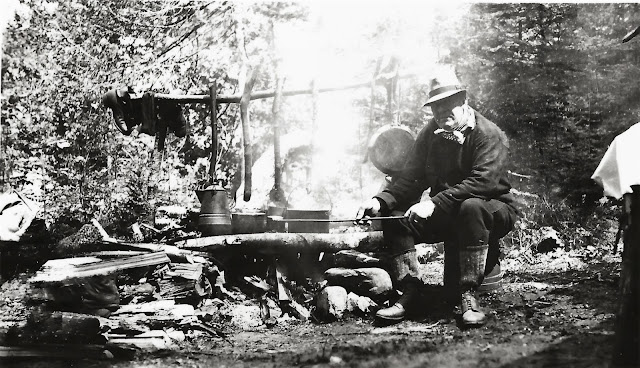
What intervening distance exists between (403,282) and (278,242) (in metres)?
1.13

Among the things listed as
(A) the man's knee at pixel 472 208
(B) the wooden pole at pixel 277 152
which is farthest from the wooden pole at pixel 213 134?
(A) the man's knee at pixel 472 208

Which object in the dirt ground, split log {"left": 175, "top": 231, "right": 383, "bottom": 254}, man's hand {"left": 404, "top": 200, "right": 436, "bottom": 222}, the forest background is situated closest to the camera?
the dirt ground

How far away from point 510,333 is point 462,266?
0.48 meters

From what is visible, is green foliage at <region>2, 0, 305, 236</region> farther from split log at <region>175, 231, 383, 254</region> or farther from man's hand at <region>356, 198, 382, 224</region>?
man's hand at <region>356, 198, 382, 224</region>

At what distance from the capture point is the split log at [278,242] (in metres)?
3.92

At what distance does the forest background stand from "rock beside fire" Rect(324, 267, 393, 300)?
3.32 ft

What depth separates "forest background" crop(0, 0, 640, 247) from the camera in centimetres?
371

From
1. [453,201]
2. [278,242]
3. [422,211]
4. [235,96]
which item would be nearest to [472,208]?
[453,201]

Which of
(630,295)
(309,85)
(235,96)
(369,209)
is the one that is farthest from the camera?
(309,85)

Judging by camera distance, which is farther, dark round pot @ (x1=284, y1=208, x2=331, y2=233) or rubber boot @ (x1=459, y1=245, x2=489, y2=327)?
dark round pot @ (x1=284, y1=208, x2=331, y2=233)

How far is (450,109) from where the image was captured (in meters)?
3.36

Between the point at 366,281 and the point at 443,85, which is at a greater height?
the point at 443,85

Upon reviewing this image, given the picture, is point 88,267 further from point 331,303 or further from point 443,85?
point 443,85

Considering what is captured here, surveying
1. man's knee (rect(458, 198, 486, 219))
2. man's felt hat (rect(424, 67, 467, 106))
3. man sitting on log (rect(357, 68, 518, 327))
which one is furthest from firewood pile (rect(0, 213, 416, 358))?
man's felt hat (rect(424, 67, 467, 106))
